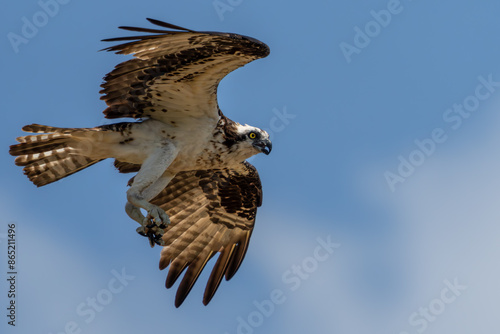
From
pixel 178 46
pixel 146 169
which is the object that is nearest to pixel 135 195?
pixel 146 169

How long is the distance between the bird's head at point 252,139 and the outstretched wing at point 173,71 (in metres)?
0.47

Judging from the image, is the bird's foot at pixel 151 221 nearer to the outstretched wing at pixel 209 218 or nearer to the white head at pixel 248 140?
the white head at pixel 248 140

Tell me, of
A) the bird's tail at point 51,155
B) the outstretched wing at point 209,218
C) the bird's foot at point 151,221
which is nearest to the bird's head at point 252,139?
the outstretched wing at point 209,218

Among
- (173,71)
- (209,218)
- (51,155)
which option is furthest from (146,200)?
(209,218)

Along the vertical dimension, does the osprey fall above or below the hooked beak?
above

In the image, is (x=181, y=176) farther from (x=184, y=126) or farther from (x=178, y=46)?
(x=178, y=46)

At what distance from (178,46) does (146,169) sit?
1.92 m

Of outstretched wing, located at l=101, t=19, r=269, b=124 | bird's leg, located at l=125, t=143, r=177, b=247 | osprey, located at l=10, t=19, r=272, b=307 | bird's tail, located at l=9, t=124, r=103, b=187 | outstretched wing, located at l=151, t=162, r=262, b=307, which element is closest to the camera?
outstretched wing, located at l=101, t=19, r=269, b=124

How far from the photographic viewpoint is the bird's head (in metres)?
13.5

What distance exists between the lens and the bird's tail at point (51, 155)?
13.5 meters

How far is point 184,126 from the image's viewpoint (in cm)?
1345

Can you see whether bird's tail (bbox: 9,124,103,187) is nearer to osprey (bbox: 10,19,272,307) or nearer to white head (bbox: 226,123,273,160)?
osprey (bbox: 10,19,272,307)

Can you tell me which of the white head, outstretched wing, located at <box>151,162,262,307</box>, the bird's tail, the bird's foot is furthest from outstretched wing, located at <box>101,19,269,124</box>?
outstretched wing, located at <box>151,162,262,307</box>

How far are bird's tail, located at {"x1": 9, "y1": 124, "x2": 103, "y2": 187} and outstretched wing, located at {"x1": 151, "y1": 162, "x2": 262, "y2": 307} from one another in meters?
2.05
